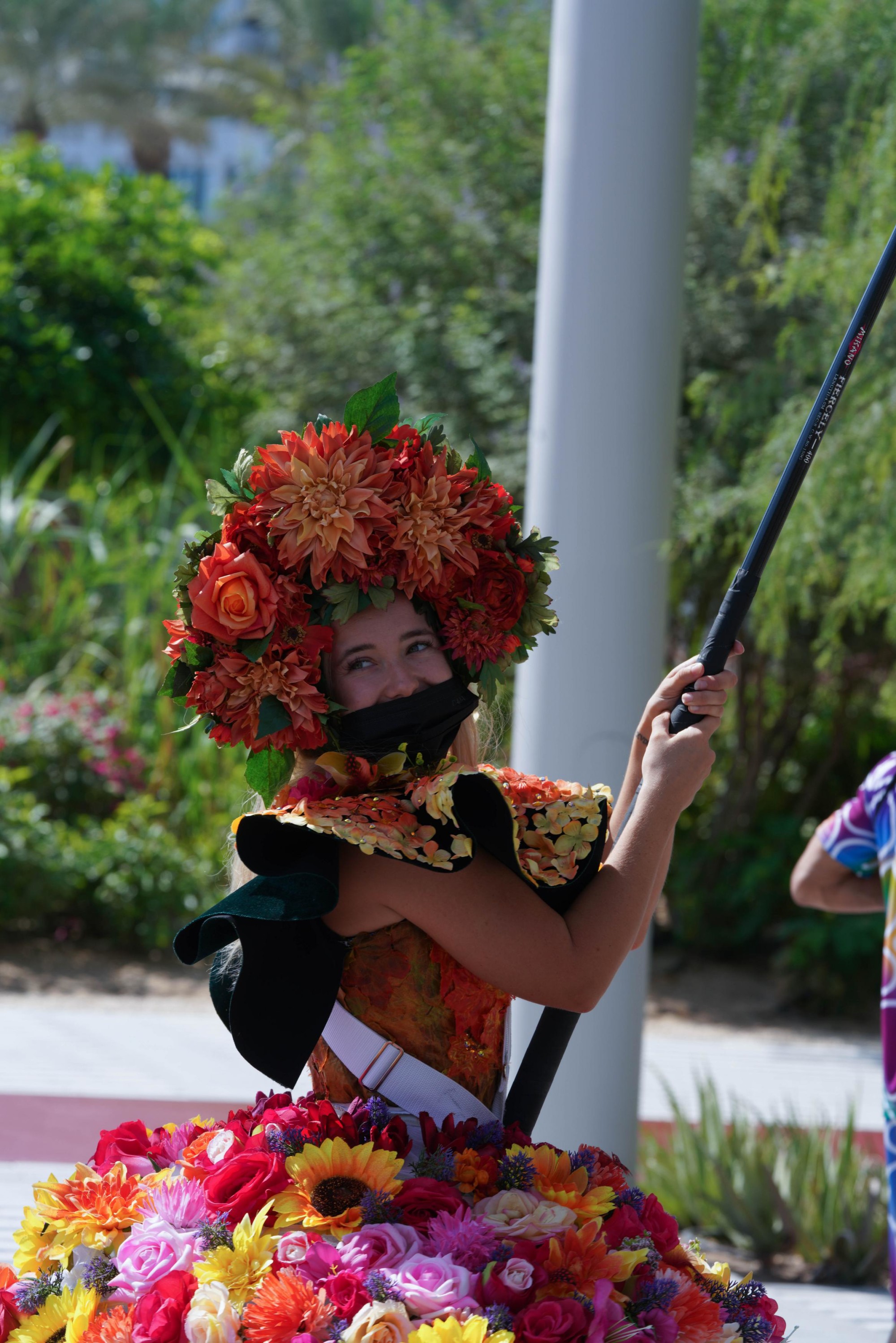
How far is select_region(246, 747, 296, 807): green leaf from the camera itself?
2102 millimetres

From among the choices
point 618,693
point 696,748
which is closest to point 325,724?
point 696,748

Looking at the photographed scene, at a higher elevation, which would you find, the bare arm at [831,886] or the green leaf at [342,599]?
the green leaf at [342,599]

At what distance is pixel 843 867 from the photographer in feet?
11.1

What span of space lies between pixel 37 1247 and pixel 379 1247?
0.54m

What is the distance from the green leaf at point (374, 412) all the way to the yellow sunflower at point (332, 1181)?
1.03 m

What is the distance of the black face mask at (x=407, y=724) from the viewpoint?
204cm

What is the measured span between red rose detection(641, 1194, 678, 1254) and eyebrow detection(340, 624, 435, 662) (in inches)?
34.3

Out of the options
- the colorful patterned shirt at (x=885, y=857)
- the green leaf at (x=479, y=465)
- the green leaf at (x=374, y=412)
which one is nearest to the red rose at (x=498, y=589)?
the green leaf at (x=479, y=465)

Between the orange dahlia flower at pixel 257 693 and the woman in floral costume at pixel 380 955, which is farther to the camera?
the orange dahlia flower at pixel 257 693

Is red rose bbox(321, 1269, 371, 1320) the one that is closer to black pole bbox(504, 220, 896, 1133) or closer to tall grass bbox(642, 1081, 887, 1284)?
black pole bbox(504, 220, 896, 1133)

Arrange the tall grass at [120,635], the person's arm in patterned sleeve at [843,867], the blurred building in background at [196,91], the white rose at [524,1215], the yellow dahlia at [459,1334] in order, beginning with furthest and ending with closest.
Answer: the blurred building in background at [196,91] → the tall grass at [120,635] → the person's arm in patterned sleeve at [843,867] → the white rose at [524,1215] → the yellow dahlia at [459,1334]

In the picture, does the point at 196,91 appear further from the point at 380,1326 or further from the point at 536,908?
the point at 380,1326

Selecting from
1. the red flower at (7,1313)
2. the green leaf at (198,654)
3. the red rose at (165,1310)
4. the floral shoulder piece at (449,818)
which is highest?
the green leaf at (198,654)

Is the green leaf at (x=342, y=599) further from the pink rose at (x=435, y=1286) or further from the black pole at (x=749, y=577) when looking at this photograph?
the pink rose at (x=435, y=1286)
